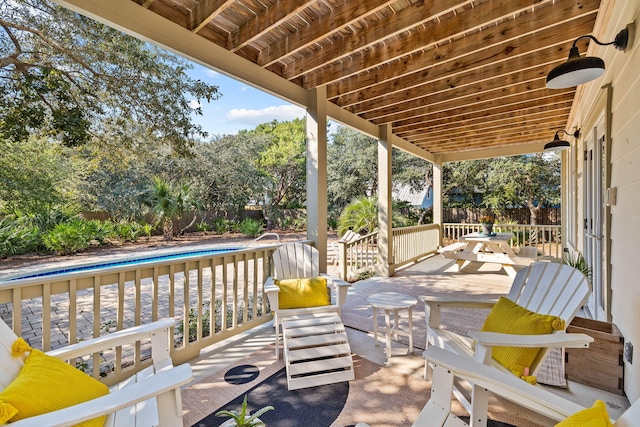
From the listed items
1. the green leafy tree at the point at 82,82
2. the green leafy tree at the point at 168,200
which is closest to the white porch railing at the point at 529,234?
the green leafy tree at the point at 82,82

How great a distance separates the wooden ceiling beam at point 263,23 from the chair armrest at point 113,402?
8.40 feet

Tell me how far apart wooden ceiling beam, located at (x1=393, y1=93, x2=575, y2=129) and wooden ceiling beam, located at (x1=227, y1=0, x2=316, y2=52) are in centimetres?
316

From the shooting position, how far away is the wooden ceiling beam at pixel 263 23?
2.42 meters

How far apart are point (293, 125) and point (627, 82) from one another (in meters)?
16.6

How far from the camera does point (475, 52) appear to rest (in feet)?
10.2

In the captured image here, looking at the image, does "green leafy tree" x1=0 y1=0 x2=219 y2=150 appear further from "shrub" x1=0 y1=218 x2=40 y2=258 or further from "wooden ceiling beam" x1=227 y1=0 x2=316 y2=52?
"shrub" x1=0 y1=218 x2=40 y2=258

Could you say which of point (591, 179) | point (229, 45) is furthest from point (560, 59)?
point (229, 45)

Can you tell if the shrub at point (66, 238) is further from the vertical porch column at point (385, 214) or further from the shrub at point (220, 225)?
the vertical porch column at point (385, 214)

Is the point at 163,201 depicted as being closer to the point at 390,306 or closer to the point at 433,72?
the point at 433,72

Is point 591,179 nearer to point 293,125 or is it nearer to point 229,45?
point 229,45

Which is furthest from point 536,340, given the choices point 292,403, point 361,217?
point 361,217

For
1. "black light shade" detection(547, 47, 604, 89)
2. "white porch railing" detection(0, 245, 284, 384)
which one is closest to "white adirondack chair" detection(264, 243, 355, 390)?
"white porch railing" detection(0, 245, 284, 384)

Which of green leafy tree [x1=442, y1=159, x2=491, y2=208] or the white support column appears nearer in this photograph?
the white support column

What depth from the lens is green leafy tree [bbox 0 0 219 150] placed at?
429cm
